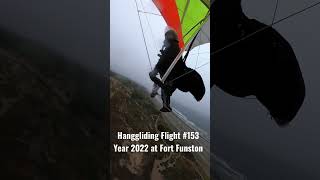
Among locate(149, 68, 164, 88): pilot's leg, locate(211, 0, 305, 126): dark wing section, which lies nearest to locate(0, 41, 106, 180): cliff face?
locate(149, 68, 164, 88): pilot's leg

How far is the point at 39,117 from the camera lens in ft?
26.0

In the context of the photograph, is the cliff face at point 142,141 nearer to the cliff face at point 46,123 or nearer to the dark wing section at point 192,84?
the cliff face at point 46,123

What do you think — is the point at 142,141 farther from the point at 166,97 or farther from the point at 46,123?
the point at 46,123

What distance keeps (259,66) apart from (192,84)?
1.68 metres

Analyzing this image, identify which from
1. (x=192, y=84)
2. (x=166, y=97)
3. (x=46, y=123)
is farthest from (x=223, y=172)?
(x=46, y=123)

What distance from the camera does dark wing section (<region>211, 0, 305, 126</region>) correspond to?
7633mm

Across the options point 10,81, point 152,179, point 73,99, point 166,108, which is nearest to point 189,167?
point 152,179

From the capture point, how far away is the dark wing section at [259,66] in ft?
25.0

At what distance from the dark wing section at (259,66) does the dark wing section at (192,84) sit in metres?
0.35

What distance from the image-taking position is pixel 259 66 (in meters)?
7.86

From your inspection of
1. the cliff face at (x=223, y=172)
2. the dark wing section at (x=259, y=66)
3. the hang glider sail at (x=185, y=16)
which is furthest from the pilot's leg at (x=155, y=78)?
the cliff face at (x=223, y=172)

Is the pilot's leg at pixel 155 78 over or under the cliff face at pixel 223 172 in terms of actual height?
over

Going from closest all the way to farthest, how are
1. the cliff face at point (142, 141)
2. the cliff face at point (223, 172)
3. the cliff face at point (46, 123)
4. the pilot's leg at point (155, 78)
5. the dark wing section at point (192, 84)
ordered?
the cliff face at point (46, 123)
the pilot's leg at point (155, 78)
the dark wing section at point (192, 84)
the cliff face at point (142, 141)
the cliff face at point (223, 172)

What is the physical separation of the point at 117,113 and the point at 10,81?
279cm
